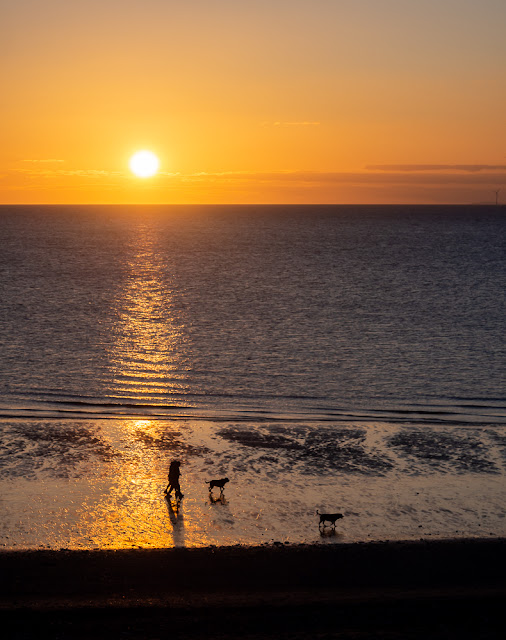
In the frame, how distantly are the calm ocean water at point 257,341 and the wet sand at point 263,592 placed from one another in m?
12.3

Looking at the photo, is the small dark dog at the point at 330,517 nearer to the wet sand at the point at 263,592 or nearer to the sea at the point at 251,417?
the sea at the point at 251,417

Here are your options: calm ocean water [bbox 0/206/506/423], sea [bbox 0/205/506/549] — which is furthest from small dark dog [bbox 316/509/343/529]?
calm ocean water [bbox 0/206/506/423]

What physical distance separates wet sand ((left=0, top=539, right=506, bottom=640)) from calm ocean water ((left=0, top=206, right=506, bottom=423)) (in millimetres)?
12281

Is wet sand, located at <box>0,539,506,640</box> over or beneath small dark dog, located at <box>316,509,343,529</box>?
beneath

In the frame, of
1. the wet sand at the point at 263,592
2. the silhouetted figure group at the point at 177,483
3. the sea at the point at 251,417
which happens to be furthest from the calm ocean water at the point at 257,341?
the wet sand at the point at 263,592

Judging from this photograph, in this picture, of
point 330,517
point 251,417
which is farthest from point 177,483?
point 251,417

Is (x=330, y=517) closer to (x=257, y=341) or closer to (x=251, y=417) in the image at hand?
(x=251, y=417)

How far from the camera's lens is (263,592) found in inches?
506

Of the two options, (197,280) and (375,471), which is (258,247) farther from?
(375,471)

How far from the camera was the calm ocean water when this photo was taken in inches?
1118

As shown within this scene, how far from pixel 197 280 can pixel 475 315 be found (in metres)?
39.9

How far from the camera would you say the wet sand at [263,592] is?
38.2 feet

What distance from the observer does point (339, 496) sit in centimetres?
1819

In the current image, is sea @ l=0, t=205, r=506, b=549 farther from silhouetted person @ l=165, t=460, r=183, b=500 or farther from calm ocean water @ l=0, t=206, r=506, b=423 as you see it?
silhouetted person @ l=165, t=460, r=183, b=500
